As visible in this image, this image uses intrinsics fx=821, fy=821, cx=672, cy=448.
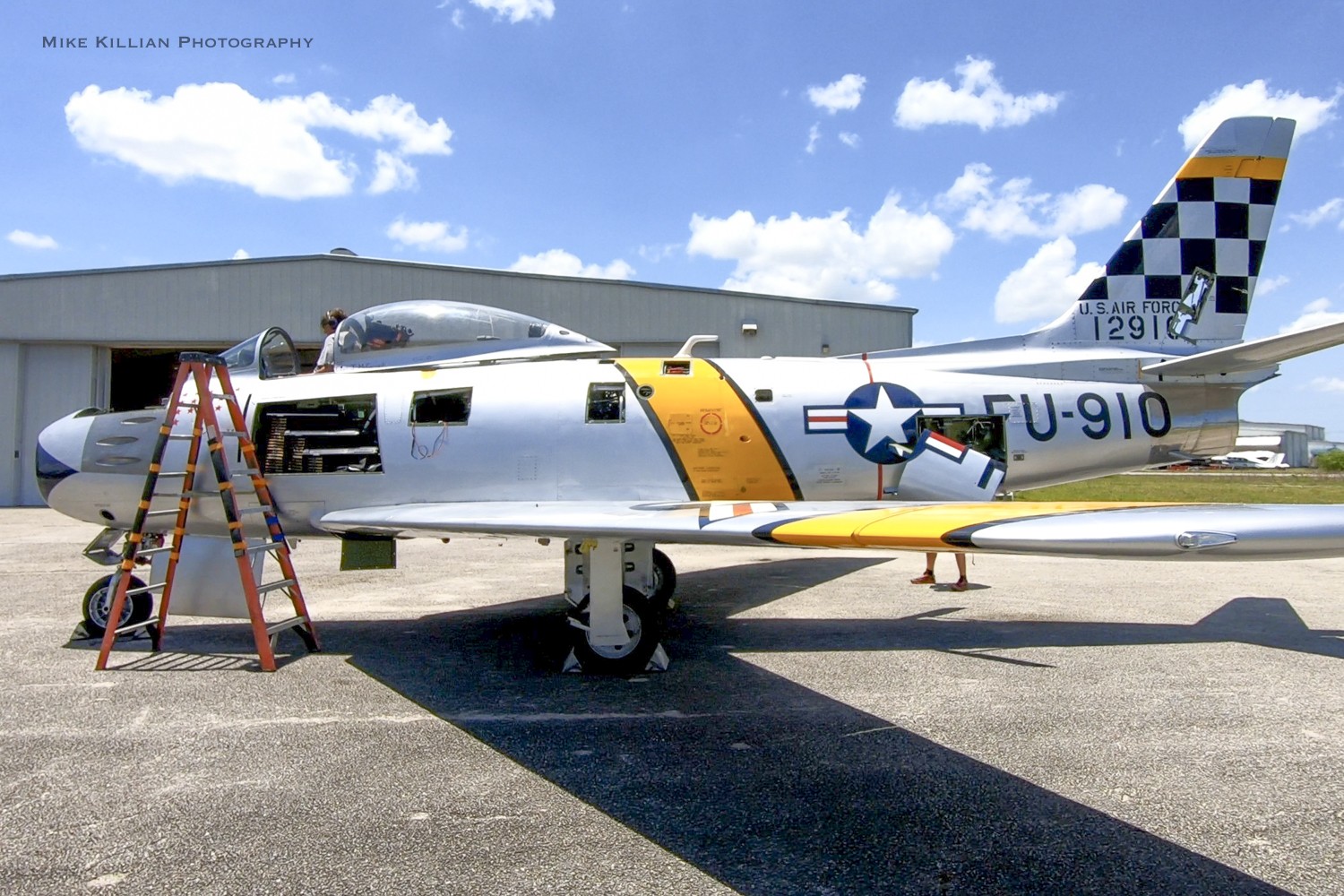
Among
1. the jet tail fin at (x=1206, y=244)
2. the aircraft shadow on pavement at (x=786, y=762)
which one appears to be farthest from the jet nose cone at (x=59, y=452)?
the jet tail fin at (x=1206, y=244)

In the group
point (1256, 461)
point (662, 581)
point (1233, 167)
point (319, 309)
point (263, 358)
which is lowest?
point (662, 581)

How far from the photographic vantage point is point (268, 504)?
6684 mm

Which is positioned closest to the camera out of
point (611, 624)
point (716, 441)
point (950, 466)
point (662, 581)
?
point (611, 624)

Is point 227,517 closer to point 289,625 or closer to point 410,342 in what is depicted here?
point 289,625

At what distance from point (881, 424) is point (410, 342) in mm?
4362

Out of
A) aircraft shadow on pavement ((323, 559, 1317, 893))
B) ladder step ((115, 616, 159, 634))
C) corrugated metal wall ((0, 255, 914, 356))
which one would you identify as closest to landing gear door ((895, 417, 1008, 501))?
aircraft shadow on pavement ((323, 559, 1317, 893))

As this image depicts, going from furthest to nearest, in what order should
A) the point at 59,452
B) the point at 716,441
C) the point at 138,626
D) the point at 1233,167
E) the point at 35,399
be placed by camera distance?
the point at 35,399 → the point at 1233,167 → the point at 59,452 → the point at 716,441 → the point at 138,626

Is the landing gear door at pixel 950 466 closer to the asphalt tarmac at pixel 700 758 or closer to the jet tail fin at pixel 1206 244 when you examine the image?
the asphalt tarmac at pixel 700 758

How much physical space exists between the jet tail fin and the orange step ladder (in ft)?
24.8

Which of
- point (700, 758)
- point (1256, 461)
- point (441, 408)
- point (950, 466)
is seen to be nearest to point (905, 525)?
point (700, 758)

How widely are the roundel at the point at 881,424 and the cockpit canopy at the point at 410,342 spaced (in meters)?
2.83

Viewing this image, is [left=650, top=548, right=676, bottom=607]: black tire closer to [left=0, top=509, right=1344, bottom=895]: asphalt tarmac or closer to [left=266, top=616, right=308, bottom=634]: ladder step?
[left=0, top=509, right=1344, bottom=895]: asphalt tarmac

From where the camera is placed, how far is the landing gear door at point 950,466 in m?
7.20

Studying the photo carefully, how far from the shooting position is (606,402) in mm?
7020
